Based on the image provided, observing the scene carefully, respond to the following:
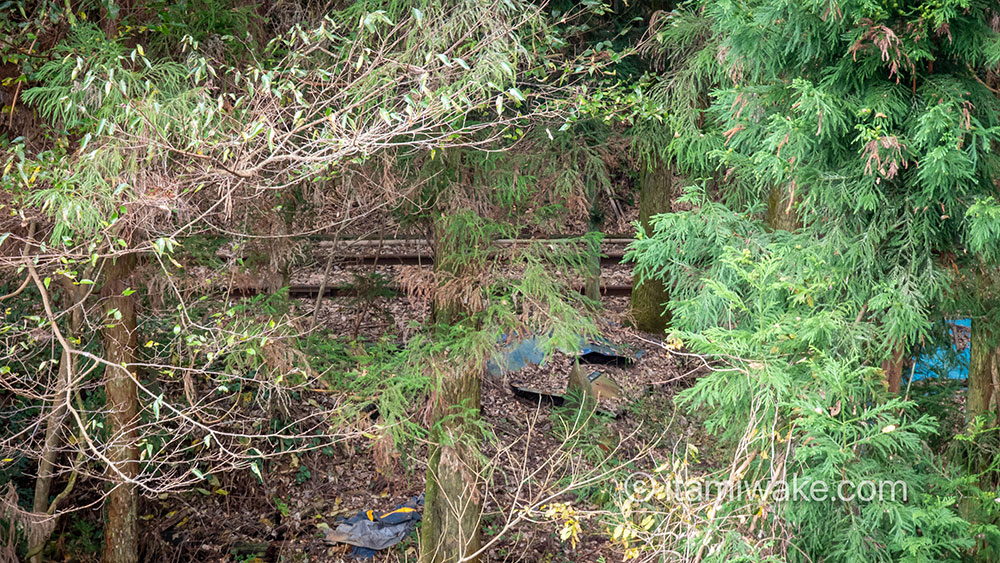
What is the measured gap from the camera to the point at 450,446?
7664 mm

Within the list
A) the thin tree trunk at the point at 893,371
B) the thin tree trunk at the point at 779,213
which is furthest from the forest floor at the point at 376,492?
the thin tree trunk at the point at 893,371

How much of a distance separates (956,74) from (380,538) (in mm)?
7148

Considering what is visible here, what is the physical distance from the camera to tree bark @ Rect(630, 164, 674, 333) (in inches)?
459

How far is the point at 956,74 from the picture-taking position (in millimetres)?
5289

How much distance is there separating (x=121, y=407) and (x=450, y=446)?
10.1 ft

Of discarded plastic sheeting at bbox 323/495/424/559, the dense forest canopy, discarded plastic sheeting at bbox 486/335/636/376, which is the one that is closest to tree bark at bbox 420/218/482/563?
the dense forest canopy

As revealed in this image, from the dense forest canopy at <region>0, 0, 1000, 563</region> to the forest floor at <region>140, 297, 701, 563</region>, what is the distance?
5 centimetres

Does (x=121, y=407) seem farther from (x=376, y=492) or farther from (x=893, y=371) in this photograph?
(x=893, y=371)

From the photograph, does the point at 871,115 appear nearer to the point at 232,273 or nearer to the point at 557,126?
the point at 557,126

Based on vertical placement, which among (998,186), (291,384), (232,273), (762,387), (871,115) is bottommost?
(291,384)

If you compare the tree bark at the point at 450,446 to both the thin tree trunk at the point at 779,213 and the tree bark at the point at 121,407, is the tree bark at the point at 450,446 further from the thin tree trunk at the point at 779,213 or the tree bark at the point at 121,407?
the thin tree trunk at the point at 779,213

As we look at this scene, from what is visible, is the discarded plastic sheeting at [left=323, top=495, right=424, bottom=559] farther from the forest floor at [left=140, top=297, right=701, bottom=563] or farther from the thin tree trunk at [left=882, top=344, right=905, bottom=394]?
the thin tree trunk at [left=882, top=344, right=905, bottom=394]

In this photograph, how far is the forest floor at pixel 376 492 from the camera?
9312mm

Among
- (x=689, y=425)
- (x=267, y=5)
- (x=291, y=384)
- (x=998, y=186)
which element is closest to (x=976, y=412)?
(x=998, y=186)
